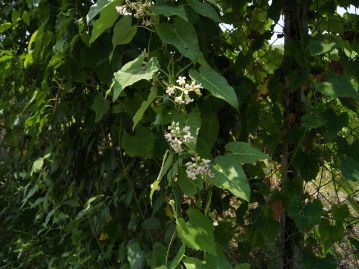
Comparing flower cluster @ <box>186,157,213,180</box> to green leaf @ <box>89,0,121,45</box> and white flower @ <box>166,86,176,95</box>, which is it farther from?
green leaf @ <box>89,0,121,45</box>

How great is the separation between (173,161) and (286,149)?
30.3 inches

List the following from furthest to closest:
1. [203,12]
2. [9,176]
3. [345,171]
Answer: [9,176] < [345,171] < [203,12]

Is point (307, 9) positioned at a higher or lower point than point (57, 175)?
higher

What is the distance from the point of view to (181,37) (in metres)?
0.99

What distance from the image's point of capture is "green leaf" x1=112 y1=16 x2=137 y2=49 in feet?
3.33

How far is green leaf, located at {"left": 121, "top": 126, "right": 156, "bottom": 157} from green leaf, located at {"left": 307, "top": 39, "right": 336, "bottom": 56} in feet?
1.49

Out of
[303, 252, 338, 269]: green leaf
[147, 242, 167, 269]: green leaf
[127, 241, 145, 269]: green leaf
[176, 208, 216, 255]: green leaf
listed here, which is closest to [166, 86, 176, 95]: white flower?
[176, 208, 216, 255]: green leaf

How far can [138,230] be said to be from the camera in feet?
5.24

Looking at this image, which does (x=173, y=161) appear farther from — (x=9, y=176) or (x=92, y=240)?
(x=9, y=176)

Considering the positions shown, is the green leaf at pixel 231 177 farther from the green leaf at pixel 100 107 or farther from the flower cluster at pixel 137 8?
the green leaf at pixel 100 107

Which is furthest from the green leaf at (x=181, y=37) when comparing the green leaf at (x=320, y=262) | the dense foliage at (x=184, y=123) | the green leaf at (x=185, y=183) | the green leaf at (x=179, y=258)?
the green leaf at (x=320, y=262)

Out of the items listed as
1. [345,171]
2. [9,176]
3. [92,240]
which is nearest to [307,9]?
[345,171]

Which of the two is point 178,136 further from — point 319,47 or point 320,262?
point 320,262

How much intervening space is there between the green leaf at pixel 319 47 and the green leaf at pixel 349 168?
296 millimetres
